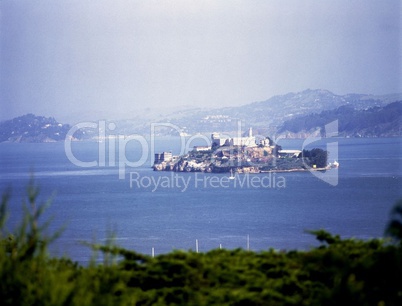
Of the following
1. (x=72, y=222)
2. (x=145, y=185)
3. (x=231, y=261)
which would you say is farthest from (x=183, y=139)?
(x=231, y=261)

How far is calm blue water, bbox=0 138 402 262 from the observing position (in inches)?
1148

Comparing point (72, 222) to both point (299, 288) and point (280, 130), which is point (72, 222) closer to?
point (299, 288)

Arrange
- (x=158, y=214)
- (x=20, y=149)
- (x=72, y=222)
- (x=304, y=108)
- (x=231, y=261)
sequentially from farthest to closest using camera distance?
(x=304, y=108)
(x=20, y=149)
(x=158, y=214)
(x=72, y=222)
(x=231, y=261)

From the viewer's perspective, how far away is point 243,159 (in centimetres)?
6194

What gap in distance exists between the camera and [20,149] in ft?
315

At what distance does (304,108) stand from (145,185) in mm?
61053

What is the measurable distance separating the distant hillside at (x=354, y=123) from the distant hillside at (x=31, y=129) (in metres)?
32.8

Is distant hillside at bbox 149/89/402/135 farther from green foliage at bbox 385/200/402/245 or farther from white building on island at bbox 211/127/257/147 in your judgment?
green foliage at bbox 385/200/402/245

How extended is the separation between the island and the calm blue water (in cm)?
139

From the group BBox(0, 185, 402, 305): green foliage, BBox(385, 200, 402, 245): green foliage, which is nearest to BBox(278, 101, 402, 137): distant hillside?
BBox(0, 185, 402, 305): green foliage
